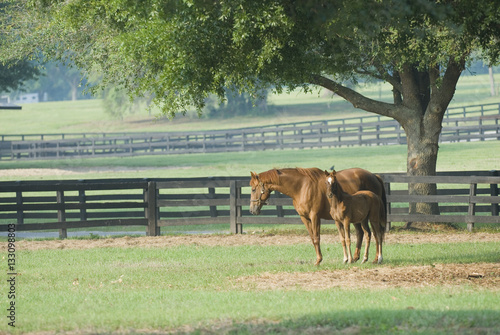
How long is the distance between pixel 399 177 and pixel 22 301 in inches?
404

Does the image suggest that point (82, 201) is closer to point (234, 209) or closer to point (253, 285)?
point (234, 209)

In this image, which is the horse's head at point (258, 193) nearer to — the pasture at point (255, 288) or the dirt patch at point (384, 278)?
the pasture at point (255, 288)

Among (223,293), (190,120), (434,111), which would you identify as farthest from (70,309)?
(190,120)

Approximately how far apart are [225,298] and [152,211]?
890 cm

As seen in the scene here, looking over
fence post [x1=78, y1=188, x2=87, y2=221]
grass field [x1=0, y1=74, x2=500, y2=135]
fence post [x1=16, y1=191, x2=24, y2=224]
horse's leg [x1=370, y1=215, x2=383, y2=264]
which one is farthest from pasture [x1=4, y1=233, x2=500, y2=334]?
grass field [x1=0, y1=74, x2=500, y2=135]

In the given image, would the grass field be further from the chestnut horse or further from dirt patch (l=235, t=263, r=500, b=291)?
dirt patch (l=235, t=263, r=500, b=291)

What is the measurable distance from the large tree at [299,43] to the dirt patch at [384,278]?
3.60m

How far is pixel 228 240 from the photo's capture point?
57.1 feet

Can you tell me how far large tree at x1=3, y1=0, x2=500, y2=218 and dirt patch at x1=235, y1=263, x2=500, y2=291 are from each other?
360cm

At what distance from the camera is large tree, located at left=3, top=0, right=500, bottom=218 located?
11.6 metres

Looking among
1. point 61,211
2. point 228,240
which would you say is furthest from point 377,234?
point 61,211

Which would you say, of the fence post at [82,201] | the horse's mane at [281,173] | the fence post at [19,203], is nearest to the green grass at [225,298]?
the horse's mane at [281,173]

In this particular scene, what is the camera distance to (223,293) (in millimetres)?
10461

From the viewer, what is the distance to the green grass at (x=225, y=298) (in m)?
8.25
